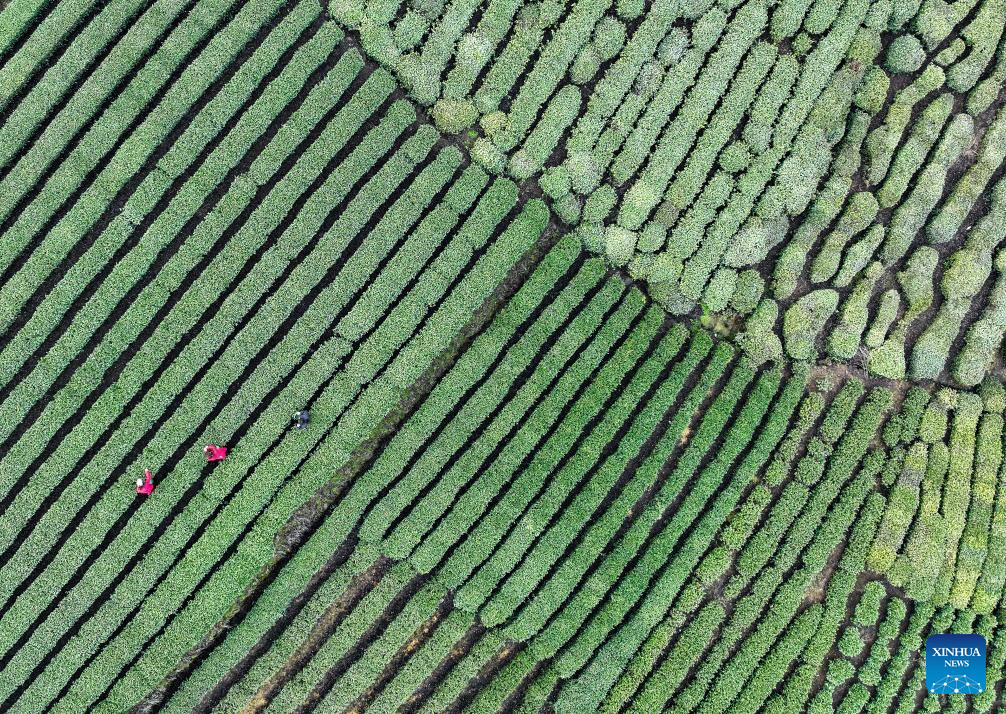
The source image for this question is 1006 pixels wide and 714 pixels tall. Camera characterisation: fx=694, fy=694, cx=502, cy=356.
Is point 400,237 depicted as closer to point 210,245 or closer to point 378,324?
point 378,324

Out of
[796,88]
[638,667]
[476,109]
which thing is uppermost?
[796,88]

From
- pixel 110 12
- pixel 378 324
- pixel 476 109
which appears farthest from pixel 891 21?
pixel 110 12

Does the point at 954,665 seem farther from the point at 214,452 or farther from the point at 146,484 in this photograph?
the point at 146,484

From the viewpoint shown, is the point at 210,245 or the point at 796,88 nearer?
the point at 210,245

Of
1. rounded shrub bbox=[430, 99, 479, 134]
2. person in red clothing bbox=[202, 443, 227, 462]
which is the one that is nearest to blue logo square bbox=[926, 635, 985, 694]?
rounded shrub bbox=[430, 99, 479, 134]

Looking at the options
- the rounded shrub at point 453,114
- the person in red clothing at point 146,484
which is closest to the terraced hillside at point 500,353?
the rounded shrub at point 453,114

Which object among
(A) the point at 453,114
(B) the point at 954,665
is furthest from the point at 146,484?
(B) the point at 954,665
